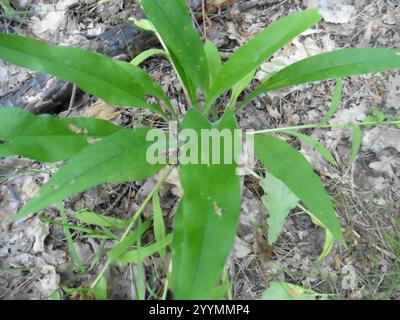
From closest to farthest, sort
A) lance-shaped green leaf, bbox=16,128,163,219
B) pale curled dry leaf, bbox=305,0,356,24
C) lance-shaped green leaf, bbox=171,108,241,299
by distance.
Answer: lance-shaped green leaf, bbox=171,108,241,299, lance-shaped green leaf, bbox=16,128,163,219, pale curled dry leaf, bbox=305,0,356,24

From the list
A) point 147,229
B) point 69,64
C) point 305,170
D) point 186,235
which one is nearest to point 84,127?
point 69,64

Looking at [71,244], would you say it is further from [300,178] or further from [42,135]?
[300,178]

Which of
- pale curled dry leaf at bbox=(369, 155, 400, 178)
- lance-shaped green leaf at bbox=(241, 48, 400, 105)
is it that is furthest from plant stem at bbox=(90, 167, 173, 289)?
pale curled dry leaf at bbox=(369, 155, 400, 178)

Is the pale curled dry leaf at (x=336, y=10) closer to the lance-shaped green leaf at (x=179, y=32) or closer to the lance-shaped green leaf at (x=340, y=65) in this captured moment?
the lance-shaped green leaf at (x=340, y=65)

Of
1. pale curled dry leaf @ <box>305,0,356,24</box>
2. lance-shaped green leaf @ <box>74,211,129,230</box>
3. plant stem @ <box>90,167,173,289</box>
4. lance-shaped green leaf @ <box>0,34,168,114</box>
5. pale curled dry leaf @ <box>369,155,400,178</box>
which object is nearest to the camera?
lance-shaped green leaf @ <box>0,34,168,114</box>

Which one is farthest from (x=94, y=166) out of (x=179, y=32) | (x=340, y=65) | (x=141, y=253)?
(x=340, y=65)

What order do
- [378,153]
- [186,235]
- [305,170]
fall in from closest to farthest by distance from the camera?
1. [186,235]
2. [305,170]
3. [378,153]

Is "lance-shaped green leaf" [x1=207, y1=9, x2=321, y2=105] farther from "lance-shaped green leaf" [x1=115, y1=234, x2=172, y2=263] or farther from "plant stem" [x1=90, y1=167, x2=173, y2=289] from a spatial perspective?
"lance-shaped green leaf" [x1=115, y1=234, x2=172, y2=263]
